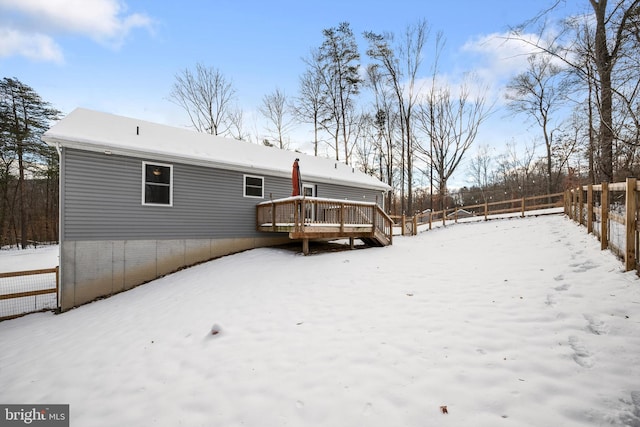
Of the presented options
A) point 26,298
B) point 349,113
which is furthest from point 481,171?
point 26,298

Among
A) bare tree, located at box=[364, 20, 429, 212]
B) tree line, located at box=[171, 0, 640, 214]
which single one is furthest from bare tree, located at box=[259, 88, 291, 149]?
bare tree, located at box=[364, 20, 429, 212]

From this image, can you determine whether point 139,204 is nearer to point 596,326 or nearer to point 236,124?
point 596,326

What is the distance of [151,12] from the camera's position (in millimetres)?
10406

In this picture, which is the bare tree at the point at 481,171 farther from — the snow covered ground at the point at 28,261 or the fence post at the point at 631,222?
the snow covered ground at the point at 28,261

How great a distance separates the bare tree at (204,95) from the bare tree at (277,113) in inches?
122

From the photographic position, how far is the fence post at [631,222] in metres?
3.82

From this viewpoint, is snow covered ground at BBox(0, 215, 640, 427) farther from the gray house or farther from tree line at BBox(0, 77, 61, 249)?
tree line at BBox(0, 77, 61, 249)

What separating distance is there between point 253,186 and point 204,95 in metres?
14.4

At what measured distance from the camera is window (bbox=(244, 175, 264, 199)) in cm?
1068

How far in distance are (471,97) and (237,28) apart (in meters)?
19.3

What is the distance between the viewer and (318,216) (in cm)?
994

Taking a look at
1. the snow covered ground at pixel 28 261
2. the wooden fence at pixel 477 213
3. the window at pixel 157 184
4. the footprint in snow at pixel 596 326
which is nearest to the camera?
the footprint in snow at pixel 596 326

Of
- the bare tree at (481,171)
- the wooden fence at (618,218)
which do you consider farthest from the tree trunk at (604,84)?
the bare tree at (481,171)

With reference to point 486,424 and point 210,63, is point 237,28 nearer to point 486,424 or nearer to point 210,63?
point 210,63
